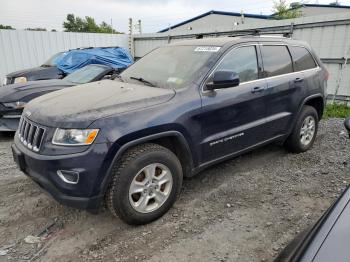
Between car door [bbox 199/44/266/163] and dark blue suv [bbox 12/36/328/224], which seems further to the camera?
car door [bbox 199/44/266/163]

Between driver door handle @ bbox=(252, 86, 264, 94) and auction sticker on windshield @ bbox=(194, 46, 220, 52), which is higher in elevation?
auction sticker on windshield @ bbox=(194, 46, 220, 52)

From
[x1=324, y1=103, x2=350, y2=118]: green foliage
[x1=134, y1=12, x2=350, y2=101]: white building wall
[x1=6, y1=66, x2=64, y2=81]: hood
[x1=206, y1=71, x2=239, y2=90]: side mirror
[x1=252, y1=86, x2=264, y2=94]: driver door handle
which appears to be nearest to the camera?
[x1=206, y1=71, x2=239, y2=90]: side mirror

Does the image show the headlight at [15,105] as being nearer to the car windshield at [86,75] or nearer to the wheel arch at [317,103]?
the car windshield at [86,75]

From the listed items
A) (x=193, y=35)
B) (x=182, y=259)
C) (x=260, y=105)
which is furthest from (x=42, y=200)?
(x=193, y=35)

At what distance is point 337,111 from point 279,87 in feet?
12.7

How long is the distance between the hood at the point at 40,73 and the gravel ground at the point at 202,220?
4110 millimetres

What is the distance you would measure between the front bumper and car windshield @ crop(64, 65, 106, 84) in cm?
401

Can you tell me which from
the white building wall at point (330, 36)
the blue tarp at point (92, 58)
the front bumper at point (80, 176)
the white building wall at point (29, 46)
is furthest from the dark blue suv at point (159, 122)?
the white building wall at point (29, 46)

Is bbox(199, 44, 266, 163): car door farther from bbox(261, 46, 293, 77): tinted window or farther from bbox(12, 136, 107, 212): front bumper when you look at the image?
bbox(12, 136, 107, 212): front bumper

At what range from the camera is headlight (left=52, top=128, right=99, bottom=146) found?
8.45 feet

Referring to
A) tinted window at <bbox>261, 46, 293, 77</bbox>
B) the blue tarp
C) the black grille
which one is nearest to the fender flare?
the black grille

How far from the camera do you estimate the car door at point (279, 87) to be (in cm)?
398

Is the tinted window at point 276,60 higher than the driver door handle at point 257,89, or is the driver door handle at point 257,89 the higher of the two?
the tinted window at point 276,60

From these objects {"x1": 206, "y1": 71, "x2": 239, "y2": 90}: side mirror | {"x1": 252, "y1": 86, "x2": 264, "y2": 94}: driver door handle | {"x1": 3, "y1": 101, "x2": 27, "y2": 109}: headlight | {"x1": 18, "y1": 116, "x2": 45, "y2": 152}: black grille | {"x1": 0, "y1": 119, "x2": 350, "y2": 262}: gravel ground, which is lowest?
{"x1": 0, "y1": 119, "x2": 350, "y2": 262}: gravel ground
